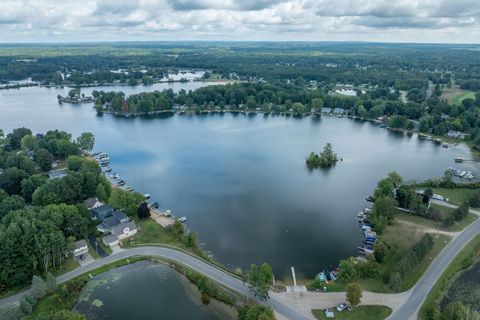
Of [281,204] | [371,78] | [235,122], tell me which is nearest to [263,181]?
[281,204]

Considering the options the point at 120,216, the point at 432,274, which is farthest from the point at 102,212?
the point at 432,274

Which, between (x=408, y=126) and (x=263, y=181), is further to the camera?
(x=408, y=126)

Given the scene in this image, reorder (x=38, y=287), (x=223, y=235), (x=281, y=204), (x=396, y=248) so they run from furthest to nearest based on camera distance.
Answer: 1. (x=281, y=204)
2. (x=223, y=235)
3. (x=396, y=248)
4. (x=38, y=287)

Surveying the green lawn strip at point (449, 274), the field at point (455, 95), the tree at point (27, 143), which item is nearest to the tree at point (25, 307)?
the green lawn strip at point (449, 274)

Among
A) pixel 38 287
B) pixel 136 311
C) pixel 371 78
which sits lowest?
pixel 136 311

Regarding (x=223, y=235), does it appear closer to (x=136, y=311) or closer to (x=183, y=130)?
(x=136, y=311)

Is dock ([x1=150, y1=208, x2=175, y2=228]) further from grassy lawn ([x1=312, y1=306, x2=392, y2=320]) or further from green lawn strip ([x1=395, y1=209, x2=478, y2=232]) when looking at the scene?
green lawn strip ([x1=395, y1=209, x2=478, y2=232])

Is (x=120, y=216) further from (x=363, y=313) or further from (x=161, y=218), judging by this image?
(x=363, y=313)
